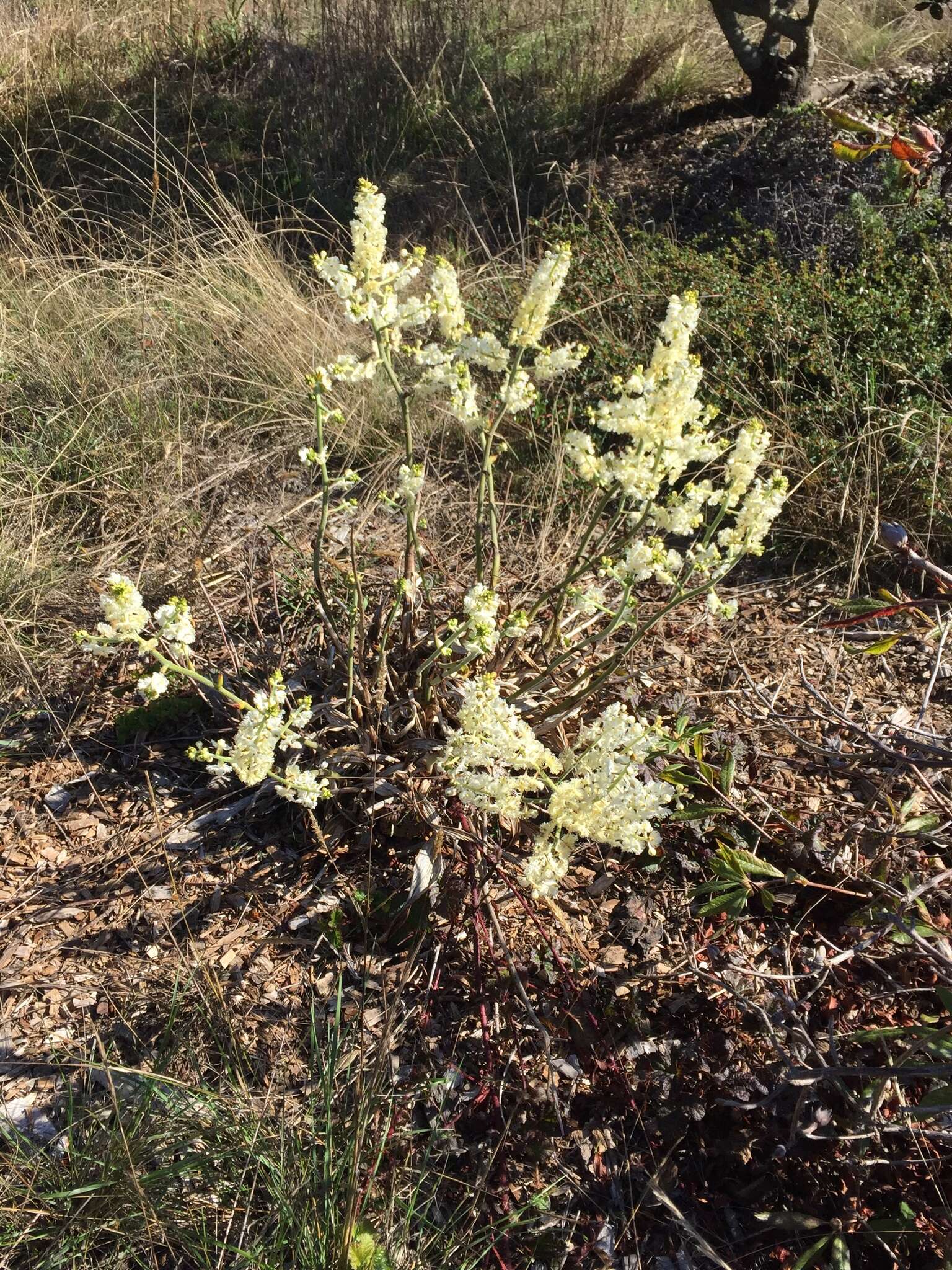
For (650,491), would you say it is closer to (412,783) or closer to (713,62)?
(412,783)

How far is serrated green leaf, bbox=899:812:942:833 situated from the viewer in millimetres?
2033

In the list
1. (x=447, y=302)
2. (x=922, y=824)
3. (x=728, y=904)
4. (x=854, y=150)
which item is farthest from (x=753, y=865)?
(x=854, y=150)

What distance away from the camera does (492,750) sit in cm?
180

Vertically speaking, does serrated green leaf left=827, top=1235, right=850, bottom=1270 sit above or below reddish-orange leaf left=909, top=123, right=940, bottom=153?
below

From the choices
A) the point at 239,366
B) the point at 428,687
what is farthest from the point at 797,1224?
the point at 239,366

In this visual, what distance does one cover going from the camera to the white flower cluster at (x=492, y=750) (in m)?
1.77

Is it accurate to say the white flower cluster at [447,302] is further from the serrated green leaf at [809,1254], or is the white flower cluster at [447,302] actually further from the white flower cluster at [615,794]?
the serrated green leaf at [809,1254]

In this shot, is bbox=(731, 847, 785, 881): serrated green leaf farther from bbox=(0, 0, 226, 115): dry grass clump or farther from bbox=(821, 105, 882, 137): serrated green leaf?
bbox=(0, 0, 226, 115): dry grass clump

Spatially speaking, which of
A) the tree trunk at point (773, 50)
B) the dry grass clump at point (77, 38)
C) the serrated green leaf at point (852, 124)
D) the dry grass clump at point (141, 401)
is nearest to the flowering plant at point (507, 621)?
A: the dry grass clump at point (141, 401)

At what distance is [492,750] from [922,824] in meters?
1.01

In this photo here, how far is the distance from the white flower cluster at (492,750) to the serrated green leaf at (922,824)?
82cm

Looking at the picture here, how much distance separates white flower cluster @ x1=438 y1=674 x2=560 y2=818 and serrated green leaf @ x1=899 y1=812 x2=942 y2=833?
0.82 meters

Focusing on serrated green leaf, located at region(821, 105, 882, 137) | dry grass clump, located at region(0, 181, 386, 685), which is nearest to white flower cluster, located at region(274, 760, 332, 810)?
dry grass clump, located at region(0, 181, 386, 685)

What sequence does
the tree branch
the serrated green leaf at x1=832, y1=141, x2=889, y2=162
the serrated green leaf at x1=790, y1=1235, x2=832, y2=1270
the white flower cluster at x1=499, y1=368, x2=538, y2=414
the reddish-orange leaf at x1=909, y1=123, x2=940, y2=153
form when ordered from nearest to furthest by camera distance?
the serrated green leaf at x1=790, y1=1235, x2=832, y2=1270
the white flower cluster at x1=499, y1=368, x2=538, y2=414
the serrated green leaf at x1=832, y1=141, x2=889, y2=162
the reddish-orange leaf at x1=909, y1=123, x2=940, y2=153
the tree branch
